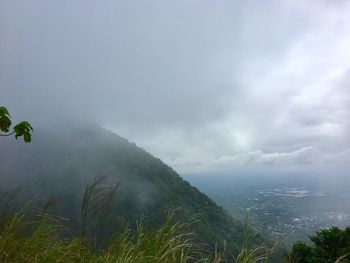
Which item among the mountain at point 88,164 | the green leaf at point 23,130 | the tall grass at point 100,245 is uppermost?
the mountain at point 88,164

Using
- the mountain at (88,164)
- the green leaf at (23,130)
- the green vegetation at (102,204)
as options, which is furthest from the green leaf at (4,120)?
the mountain at (88,164)

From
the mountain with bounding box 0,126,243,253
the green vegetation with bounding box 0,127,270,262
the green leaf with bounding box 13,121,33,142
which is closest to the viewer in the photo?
the green leaf with bounding box 13,121,33,142

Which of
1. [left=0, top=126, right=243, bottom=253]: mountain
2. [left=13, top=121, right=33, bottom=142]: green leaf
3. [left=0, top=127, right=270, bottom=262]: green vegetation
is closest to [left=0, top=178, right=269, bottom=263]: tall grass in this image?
[left=0, top=127, right=270, bottom=262]: green vegetation

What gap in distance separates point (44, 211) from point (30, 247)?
54 centimetres

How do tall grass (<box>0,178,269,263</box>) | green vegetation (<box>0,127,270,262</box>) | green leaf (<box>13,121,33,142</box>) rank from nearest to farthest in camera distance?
tall grass (<box>0,178,269,263</box>) → green leaf (<box>13,121,33,142</box>) → green vegetation (<box>0,127,270,262</box>)

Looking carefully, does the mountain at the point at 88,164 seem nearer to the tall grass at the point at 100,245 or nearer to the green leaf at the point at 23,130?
the tall grass at the point at 100,245

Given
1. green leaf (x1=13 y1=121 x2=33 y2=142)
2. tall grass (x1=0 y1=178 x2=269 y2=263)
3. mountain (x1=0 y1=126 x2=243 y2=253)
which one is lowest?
tall grass (x1=0 y1=178 x2=269 y2=263)

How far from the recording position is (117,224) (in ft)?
12.4

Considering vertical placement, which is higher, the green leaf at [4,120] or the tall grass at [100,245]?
the green leaf at [4,120]

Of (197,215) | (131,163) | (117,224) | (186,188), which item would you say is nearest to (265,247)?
(197,215)

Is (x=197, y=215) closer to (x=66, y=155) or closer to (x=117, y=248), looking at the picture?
(x=117, y=248)

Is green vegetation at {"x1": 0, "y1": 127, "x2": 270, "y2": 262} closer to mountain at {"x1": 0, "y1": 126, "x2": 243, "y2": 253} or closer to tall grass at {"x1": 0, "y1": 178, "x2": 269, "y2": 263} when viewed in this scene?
tall grass at {"x1": 0, "y1": 178, "x2": 269, "y2": 263}

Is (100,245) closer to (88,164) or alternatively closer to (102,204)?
(102,204)

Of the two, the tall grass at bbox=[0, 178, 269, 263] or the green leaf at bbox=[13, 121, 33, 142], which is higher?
the green leaf at bbox=[13, 121, 33, 142]
